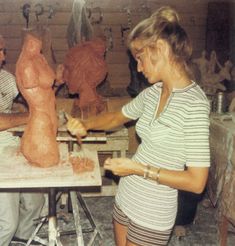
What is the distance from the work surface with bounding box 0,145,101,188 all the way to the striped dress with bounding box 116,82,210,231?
256mm

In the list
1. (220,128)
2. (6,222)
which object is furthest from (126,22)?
(6,222)

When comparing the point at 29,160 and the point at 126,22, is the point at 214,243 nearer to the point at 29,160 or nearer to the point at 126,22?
the point at 29,160

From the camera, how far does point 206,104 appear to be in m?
2.12

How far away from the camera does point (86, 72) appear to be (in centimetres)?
438

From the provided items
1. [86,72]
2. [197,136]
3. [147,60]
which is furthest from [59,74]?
[197,136]

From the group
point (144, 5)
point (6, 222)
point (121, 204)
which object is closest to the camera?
point (121, 204)

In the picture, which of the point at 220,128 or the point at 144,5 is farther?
the point at 144,5

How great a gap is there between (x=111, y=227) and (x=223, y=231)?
1281 millimetres

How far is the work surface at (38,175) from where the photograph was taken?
231cm

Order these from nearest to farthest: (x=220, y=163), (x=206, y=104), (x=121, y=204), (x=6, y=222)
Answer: (x=206, y=104), (x=121, y=204), (x=6, y=222), (x=220, y=163)

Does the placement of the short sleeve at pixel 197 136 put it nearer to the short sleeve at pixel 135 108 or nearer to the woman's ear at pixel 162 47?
the woman's ear at pixel 162 47

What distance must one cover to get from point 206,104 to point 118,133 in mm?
2616

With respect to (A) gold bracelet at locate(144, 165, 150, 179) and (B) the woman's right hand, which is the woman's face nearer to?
(A) gold bracelet at locate(144, 165, 150, 179)

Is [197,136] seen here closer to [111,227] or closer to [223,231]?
[223,231]
